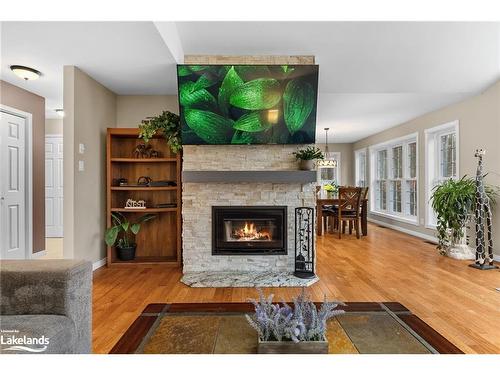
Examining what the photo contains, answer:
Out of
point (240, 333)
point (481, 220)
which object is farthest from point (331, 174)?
point (240, 333)

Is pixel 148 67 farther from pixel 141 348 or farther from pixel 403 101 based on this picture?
pixel 403 101

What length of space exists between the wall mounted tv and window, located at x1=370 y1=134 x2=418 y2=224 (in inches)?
152

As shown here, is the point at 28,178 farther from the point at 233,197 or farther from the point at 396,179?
the point at 396,179

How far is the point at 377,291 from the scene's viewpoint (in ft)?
9.75

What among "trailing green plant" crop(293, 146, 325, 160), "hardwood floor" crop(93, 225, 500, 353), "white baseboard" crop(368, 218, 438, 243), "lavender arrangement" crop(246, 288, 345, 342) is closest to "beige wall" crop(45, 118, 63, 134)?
"hardwood floor" crop(93, 225, 500, 353)

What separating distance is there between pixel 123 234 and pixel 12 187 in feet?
4.77

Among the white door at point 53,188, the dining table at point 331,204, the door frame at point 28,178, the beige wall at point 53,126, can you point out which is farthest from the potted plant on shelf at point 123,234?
the dining table at point 331,204

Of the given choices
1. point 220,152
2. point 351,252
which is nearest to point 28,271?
point 220,152

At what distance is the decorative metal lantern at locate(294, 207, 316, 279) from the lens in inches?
136

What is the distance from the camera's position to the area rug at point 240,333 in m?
1.74

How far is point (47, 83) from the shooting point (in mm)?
3906

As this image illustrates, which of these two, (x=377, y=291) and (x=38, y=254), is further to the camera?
(x=38, y=254)

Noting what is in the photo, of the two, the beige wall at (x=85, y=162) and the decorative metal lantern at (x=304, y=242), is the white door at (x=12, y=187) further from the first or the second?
the decorative metal lantern at (x=304, y=242)

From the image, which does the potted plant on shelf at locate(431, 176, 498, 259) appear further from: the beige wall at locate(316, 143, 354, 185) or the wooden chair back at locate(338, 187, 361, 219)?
the beige wall at locate(316, 143, 354, 185)
